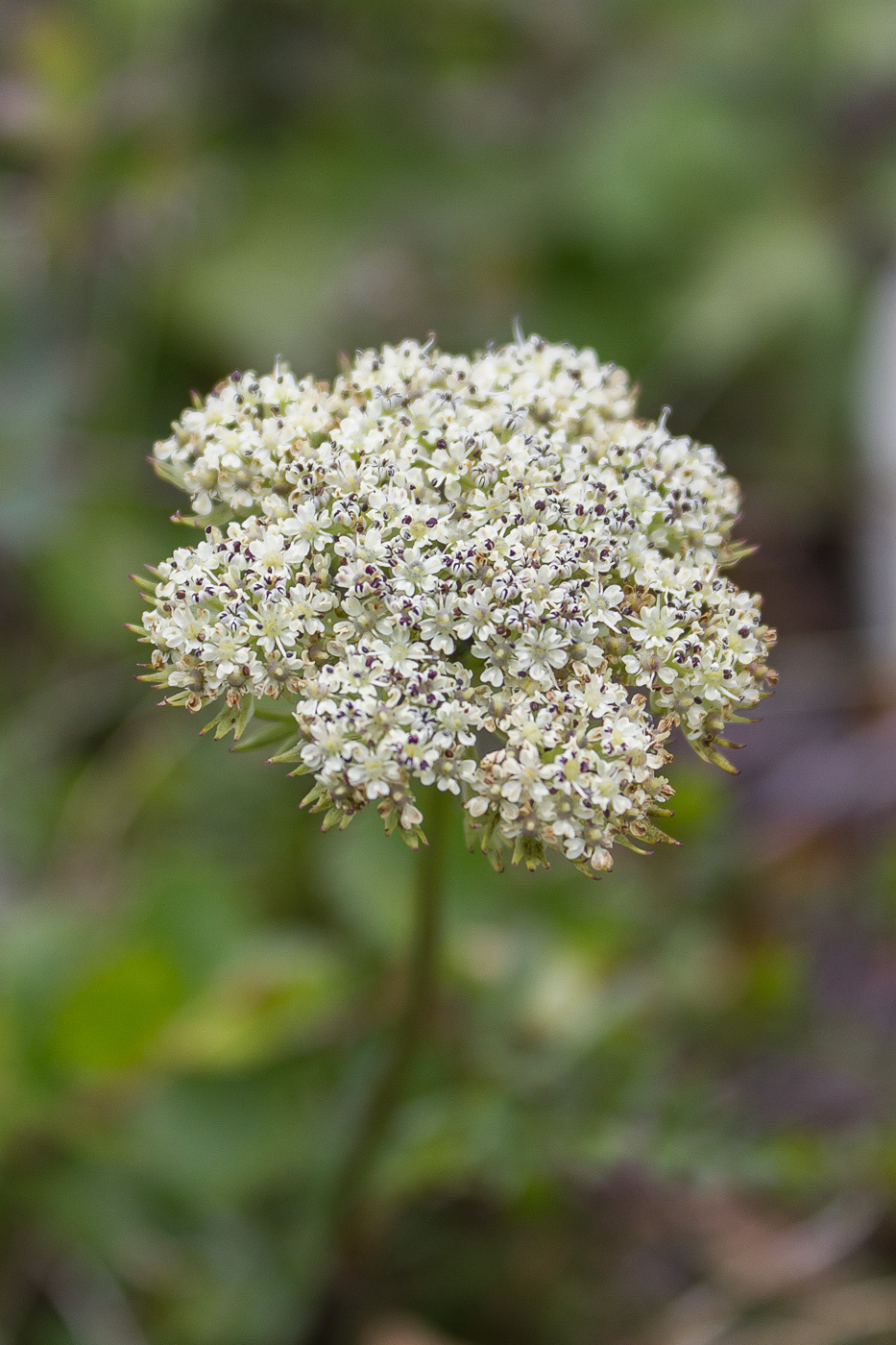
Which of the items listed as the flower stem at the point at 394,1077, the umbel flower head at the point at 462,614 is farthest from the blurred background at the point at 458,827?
the umbel flower head at the point at 462,614

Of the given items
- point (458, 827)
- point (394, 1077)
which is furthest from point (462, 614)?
point (458, 827)

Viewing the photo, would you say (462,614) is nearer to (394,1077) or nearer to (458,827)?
(394,1077)

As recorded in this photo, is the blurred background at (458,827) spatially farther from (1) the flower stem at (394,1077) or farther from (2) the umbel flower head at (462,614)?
(2) the umbel flower head at (462,614)

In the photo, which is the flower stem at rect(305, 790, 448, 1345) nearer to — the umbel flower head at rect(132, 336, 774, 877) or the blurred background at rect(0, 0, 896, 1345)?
the blurred background at rect(0, 0, 896, 1345)

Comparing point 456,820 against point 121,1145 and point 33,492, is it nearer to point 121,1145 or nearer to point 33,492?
point 121,1145

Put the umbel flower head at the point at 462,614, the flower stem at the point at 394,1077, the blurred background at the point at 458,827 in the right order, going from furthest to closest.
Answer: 1. the blurred background at the point at 458,827
2. the flower stem at the point at 394,1077
3. the umbel flower head at the point at 462,614
